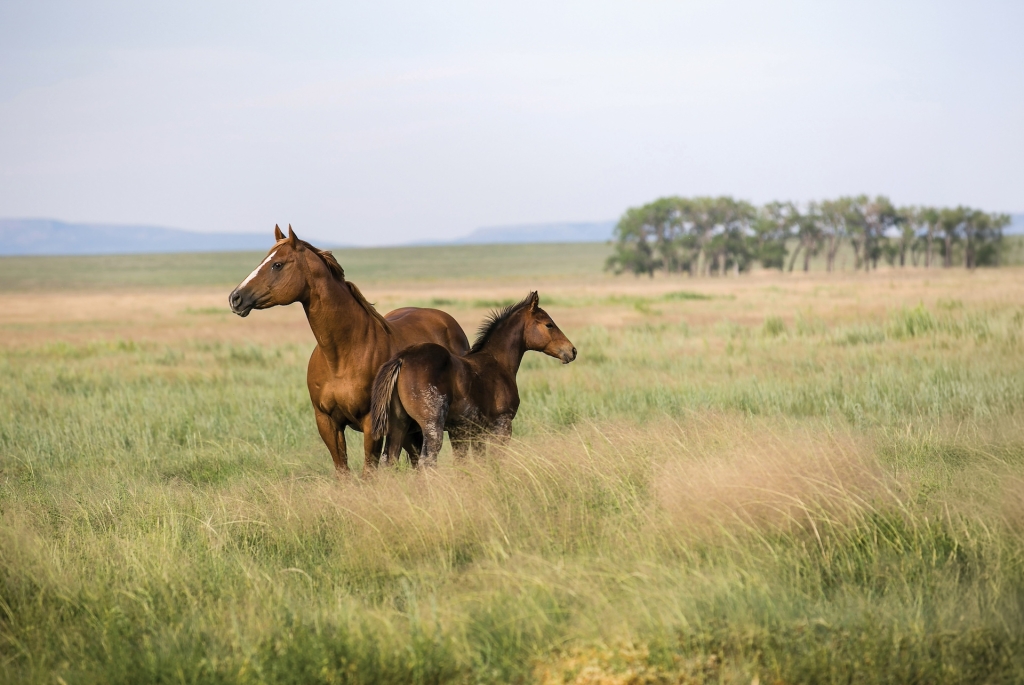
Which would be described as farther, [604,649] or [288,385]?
[288,385]

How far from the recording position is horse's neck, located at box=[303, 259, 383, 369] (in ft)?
21.5

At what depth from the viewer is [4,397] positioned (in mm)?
14125

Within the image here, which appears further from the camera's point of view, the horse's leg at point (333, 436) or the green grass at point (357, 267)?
the green grass at point (357, 267)

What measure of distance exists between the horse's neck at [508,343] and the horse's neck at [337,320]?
956mm

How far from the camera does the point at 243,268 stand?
5891 inches

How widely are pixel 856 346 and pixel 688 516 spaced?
14.4 meters

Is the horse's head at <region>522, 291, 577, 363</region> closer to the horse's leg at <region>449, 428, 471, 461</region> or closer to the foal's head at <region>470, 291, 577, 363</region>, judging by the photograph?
the foal's head at <region>470, 291, 577, 363</region>

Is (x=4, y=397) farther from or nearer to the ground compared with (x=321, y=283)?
nearer to the ground

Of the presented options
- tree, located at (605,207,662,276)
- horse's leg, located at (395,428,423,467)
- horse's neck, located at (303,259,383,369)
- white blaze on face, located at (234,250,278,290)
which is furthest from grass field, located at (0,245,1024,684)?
tree, located at (605,207,662,276)

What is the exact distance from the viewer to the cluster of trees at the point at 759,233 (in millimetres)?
107875

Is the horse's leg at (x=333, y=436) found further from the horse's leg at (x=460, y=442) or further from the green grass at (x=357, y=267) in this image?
the green grass at (x=357, y=267)

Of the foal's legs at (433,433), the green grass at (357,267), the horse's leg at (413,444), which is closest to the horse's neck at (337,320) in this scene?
the foal's legs at (433,433)

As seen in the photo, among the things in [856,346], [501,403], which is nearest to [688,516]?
[501,403]

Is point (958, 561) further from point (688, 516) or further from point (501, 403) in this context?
point (501, 403)
